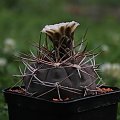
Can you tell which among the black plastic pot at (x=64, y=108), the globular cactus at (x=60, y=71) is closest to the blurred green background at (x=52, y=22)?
the black plastic pot at (x=64, y=108)

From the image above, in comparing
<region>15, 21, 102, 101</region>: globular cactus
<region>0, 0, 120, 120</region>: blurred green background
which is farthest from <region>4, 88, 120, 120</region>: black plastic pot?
<region>0, 0, 120, 120</region>: blurred green background

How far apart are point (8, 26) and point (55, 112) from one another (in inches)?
325

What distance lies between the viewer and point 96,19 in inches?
588

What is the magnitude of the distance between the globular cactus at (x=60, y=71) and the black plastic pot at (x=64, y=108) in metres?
0.07

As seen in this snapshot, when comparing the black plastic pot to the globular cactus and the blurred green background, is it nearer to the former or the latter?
the globular cactus

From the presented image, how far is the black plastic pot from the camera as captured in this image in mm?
2916

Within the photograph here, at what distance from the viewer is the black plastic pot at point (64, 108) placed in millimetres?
2916

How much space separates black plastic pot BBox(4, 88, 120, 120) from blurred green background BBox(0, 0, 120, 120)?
763mm

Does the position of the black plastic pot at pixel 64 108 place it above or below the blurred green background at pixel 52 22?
below

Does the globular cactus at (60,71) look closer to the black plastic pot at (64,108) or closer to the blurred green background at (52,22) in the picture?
the black plastic pot at (64,108)

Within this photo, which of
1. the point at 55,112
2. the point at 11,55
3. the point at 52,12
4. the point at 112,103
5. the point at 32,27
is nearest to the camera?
the point at 55,112

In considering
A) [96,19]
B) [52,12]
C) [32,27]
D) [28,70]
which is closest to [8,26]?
[32,27]

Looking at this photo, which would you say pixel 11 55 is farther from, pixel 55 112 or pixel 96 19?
pixel 96 19

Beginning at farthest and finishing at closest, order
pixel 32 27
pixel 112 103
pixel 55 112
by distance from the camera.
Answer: pixel 32 27
pixel 112 103
pixel 55 112
